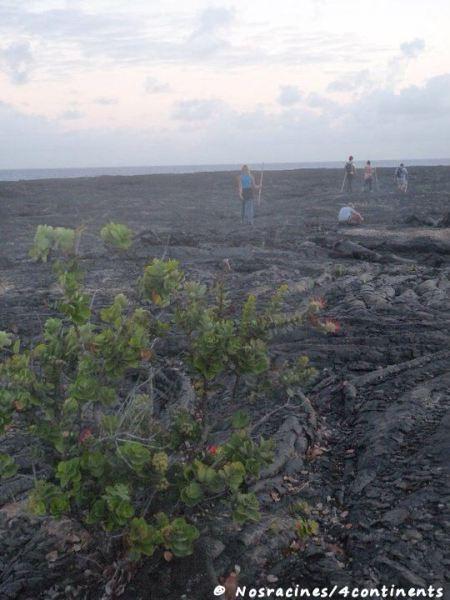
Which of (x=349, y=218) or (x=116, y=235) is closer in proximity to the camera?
(x=116, y=235)

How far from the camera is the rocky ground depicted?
389 centimetres

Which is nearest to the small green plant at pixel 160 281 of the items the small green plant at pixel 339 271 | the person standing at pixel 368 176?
the small green plant at pixel 339 271

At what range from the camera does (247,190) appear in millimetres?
19250

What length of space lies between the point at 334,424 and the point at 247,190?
1396 cm

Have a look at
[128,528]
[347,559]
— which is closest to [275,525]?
[347,559]

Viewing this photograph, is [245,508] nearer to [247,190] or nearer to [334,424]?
[334,424]

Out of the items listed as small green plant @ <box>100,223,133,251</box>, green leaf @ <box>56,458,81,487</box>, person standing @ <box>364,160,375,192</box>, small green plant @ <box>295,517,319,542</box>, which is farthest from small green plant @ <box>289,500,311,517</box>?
person standing @ <box>364,160,375,192</box>

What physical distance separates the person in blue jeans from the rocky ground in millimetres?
1960

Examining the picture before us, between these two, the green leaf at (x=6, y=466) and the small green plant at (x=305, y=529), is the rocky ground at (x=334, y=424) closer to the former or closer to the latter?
the small green plant at (x=305, y=529)

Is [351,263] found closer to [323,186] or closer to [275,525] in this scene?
[275,525]

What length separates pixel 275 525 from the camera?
4.29 metres

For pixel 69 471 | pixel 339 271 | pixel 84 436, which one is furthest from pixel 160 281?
pixel 339 271

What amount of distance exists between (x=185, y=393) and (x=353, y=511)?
257 cm

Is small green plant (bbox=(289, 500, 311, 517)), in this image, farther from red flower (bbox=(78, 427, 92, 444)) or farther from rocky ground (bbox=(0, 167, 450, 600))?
red flower (bbox=(78, 427, 92, 444))
